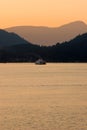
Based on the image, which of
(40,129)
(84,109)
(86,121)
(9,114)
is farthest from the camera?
(84,109)

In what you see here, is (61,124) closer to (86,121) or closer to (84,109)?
(86,121)

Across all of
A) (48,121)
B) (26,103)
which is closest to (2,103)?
(26,103)

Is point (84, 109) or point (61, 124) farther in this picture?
point (84, 109)

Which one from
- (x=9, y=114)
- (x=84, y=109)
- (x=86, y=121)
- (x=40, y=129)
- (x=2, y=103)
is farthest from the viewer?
(x=2, y=103)

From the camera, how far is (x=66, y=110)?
6594 cm

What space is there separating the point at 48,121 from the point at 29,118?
2531 millimetres

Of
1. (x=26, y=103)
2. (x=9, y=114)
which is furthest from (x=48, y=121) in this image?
(x=26, y=103)

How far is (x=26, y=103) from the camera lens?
246ft

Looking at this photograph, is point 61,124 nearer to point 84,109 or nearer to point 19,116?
point 19,116

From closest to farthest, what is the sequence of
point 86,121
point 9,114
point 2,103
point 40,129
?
point 40,129 < point 86,121 < point 9,114 < point 2,103

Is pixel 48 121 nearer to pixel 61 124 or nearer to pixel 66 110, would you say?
pixel 61 124

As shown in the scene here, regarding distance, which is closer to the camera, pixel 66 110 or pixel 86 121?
pixel 86 121

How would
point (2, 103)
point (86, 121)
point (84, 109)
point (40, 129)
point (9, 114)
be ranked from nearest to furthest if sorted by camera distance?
point (40, 129) → point (86, 121) → point (9, 114) → point (84, 109) → point (2, 103)

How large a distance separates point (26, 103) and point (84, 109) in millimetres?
10656
